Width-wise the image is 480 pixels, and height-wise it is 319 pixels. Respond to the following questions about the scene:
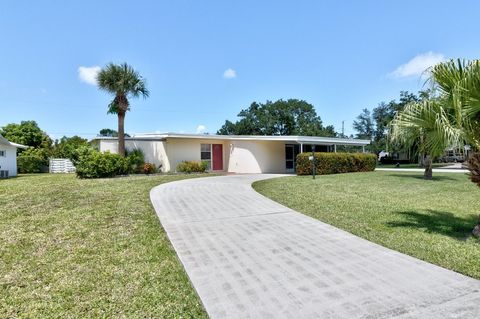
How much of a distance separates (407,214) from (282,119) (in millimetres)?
44500

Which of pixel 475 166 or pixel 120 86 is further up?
pixel 120 86

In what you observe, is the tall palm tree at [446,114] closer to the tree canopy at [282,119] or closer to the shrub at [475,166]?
the shrub at [475,166]

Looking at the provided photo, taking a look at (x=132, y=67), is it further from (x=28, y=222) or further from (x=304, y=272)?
(x=304, y=272)

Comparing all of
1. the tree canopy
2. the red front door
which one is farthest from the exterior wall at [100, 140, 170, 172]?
the tree canopy

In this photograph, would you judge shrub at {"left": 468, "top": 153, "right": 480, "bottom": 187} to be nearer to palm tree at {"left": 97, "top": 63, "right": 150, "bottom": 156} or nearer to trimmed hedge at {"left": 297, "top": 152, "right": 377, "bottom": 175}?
trimmed hedge at {"left": 297, "top": 152, "right": 377, "bottom": 175}

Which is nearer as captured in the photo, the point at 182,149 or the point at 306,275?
the point at 306,275

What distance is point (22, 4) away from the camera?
10172 mm

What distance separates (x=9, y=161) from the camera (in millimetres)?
19312

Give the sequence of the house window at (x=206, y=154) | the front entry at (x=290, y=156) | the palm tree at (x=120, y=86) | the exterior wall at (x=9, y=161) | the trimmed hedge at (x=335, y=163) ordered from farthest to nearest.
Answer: the front entry at (x=290, y=156) → the house window at (x=206, y=154) → the exterior wall at (x=9, y=161) → the palm tree at (x=120, y=86) → the trimmed hedge at (x=335, y=163)

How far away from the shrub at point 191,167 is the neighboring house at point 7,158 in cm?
1123

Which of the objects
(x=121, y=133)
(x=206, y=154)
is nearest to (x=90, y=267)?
A: (x=121, y=133)

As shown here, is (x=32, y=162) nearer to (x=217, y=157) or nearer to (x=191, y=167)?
(x=191, y=167)

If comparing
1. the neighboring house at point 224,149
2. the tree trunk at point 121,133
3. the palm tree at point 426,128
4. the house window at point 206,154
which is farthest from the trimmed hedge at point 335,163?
the palm tree at point 426,128

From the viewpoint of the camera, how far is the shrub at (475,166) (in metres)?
4.82
